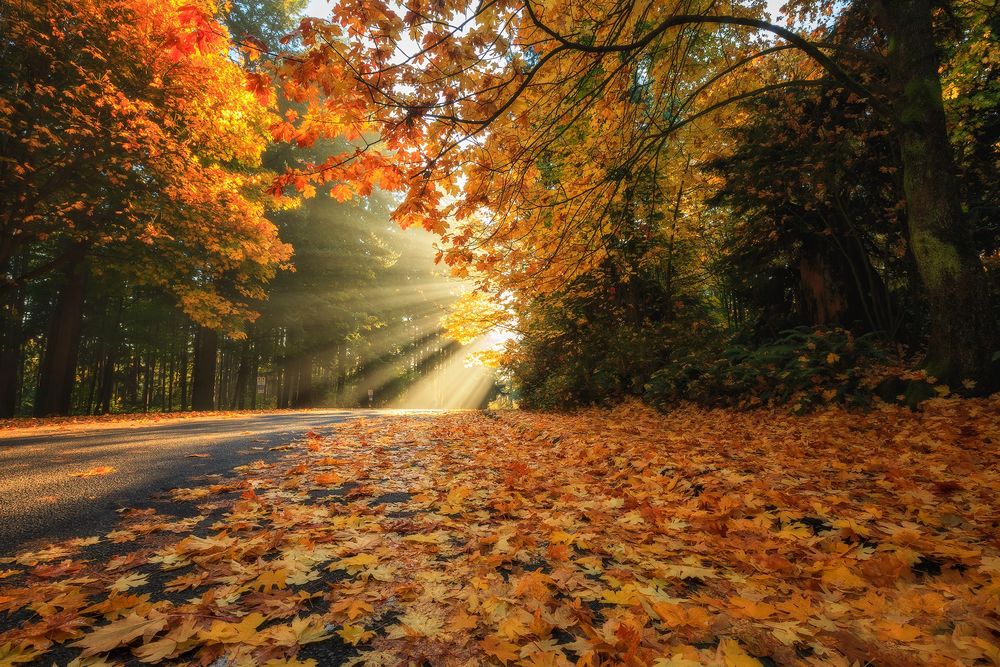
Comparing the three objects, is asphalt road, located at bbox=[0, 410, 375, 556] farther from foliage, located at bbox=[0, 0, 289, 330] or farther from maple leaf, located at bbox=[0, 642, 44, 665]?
foliage, located at bbox=[0, 0, 289, 330]

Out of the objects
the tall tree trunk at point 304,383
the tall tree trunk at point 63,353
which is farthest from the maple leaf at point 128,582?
the tall tree trunk at point 304,383

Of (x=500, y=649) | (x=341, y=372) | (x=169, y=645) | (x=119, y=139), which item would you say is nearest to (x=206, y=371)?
(x=341, y=372)

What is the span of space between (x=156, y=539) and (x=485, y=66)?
4069 mm

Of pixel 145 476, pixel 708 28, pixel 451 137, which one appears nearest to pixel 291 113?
pixel 451 137

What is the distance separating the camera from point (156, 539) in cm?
232

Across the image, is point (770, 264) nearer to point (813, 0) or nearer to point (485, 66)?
point (813, 0)

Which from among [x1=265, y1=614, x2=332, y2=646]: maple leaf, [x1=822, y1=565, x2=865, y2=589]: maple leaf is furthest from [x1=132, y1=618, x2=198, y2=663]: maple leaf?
[x1=822, y1=565, x2=865, y2=589]: maple leaf

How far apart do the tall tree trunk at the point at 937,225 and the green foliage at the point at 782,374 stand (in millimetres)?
860

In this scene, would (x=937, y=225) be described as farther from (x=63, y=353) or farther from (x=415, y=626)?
(x=63, y=353)

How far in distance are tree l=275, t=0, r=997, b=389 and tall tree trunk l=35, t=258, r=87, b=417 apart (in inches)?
532

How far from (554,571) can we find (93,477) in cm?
378

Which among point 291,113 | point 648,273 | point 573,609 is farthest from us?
point 648,273

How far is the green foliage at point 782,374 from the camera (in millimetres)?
5973

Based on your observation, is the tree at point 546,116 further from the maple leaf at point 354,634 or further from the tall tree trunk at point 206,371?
the tall tree trunk at point 206,371
